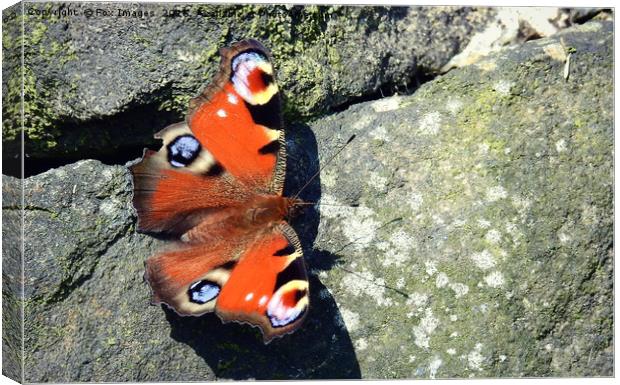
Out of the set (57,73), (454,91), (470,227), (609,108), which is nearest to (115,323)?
(57,73)

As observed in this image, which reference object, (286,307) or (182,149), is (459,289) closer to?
(286,307)

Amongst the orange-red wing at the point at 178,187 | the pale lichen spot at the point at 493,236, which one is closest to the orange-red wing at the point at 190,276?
the orange-red wing at the point at 178,187

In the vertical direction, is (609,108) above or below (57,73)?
below

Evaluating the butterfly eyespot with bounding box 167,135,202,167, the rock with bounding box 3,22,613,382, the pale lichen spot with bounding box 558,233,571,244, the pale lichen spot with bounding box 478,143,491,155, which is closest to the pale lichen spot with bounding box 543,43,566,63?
the rock with bounding box 3,22,613,382

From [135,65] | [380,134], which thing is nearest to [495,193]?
[380,134]

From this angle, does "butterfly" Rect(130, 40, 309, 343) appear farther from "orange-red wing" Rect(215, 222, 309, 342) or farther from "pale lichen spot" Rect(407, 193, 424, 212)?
"pale lichen spot" Rect(407, 193, 424, 212)

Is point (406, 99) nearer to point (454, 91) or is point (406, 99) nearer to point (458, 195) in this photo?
point (454, 91)
